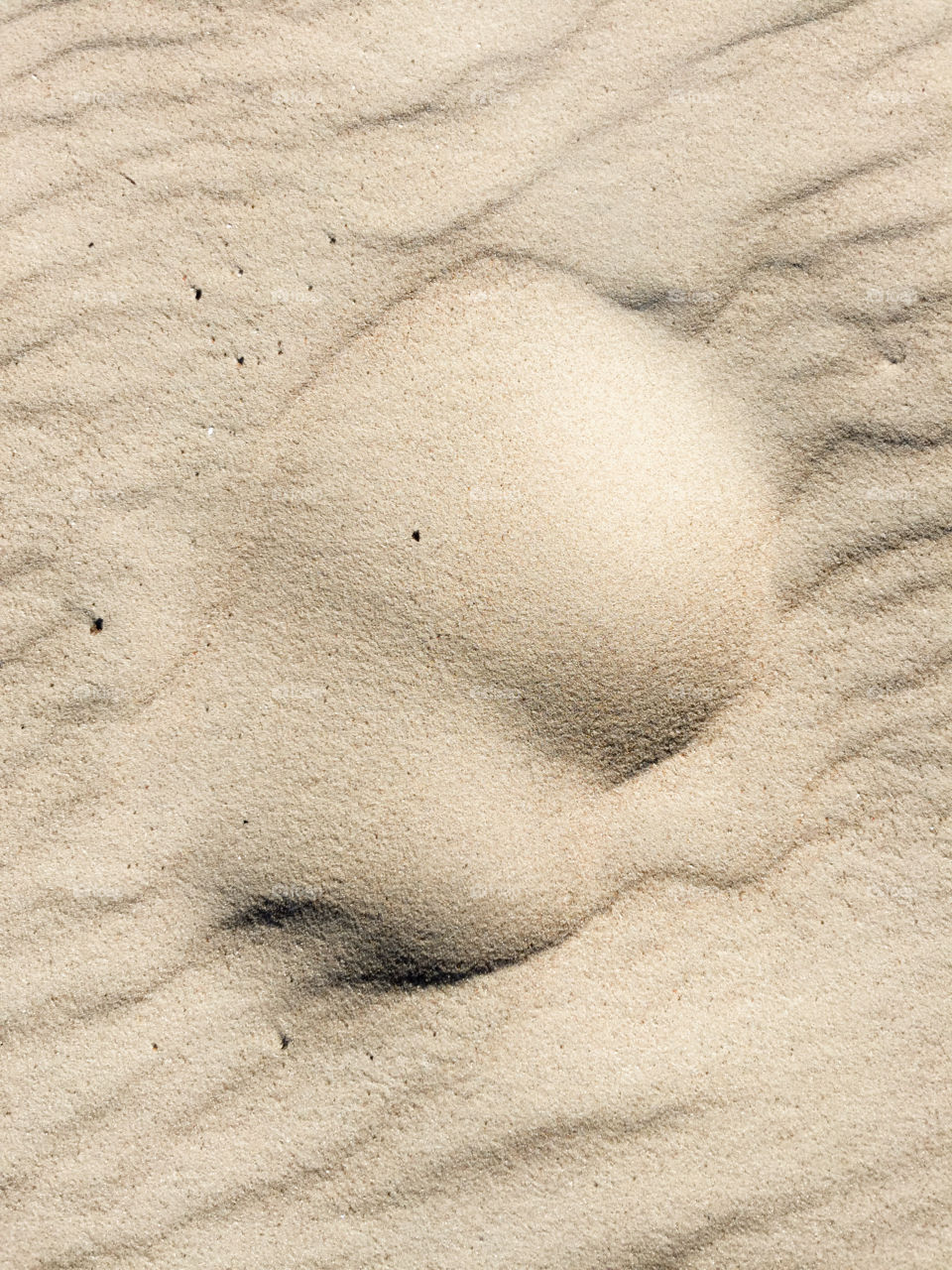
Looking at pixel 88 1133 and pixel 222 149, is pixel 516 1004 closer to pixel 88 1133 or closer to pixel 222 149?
pixel 88 1133

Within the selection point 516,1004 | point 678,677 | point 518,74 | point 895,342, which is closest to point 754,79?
point 518,74

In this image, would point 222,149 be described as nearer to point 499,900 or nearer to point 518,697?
point 518,697

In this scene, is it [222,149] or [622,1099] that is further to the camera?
[222,149]

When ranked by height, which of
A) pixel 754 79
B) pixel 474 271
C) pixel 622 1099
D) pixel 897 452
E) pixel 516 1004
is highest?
pixel 754 79

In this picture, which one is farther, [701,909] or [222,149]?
[222,149]

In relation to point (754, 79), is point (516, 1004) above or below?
below

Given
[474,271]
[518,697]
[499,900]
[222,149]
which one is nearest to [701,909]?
[499,900]
